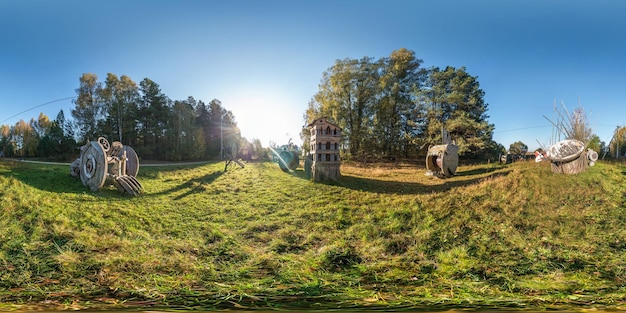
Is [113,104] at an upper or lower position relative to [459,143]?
upper

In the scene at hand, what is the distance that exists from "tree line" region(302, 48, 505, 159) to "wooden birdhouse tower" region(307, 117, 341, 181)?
211mm

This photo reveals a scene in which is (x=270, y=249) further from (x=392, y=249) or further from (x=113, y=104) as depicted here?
(x=113, y=104)

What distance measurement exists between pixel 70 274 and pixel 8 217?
1842mm

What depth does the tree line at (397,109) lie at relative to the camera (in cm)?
527

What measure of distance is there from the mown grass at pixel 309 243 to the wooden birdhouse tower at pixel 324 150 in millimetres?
525

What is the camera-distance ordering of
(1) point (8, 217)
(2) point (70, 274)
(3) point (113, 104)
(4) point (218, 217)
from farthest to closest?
1. (3) point (113, 104)
2. (4) point (218, 217)
3. (1) point (8, 217)
4. (2) point (70, 274)

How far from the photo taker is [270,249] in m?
2.68

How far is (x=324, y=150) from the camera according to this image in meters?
5.55

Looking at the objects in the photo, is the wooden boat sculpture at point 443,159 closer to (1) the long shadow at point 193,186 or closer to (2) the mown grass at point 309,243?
(2) the mown grass at point 309,243

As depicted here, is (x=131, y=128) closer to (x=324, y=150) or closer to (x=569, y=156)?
(x=324, y=150)

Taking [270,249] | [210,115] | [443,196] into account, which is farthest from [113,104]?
[443,196]

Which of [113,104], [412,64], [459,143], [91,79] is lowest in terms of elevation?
[459,143]

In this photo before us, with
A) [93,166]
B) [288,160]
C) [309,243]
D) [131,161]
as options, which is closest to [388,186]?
[309,243]

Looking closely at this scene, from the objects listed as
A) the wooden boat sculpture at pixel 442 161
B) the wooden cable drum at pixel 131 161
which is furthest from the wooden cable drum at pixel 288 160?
the wooden boat sculpture at pixel 442 161
